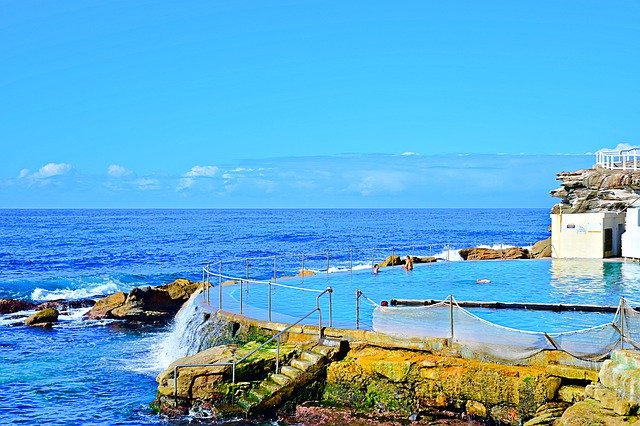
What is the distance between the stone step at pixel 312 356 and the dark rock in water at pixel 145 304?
15.8 m

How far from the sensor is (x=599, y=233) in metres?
30.9

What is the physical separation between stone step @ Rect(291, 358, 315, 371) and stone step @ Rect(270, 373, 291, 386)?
1.09 feet

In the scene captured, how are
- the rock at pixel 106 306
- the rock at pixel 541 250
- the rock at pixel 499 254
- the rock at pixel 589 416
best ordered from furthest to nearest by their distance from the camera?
the rock at pixel 499 254, the rock at pixel 541 250, the rock at pixel 106 306, the rock at pixel 589 416

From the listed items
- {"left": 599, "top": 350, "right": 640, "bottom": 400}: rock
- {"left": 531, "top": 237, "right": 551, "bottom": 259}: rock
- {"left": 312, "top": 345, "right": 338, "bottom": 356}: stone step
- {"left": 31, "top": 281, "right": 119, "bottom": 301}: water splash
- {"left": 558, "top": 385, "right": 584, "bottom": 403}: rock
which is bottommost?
{"left": 31, "top": 281, "right": 119, "bottom": 301}: water splash

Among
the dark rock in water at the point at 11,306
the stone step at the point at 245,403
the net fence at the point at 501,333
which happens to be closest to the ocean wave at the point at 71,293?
the dark rock in water at the point at 11,306

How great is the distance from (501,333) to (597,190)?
22759 millimetres

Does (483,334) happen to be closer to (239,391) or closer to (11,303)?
(239,391)

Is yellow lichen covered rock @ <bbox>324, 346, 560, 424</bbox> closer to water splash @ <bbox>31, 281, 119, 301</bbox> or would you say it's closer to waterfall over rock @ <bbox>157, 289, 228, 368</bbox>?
waterfall over rock @ <bbox>157, 289, 228, 368</bbox>

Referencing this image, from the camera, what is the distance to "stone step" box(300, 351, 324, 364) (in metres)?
14.6

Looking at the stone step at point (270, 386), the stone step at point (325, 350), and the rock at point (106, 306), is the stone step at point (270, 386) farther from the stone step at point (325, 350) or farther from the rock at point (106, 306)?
the rock at point (106, 306)

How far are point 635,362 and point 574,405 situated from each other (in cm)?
116

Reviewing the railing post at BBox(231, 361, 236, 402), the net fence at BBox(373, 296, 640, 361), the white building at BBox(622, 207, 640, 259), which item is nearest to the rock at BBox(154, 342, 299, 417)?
the railing post at BBox(231, 361, 236, 402)

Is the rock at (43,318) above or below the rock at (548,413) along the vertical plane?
below

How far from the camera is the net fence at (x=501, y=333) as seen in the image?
1238 centimetres
